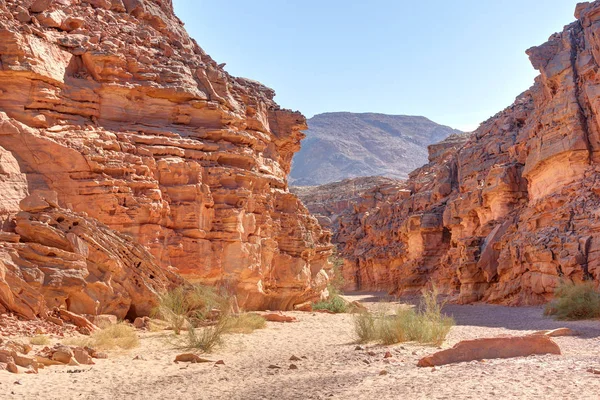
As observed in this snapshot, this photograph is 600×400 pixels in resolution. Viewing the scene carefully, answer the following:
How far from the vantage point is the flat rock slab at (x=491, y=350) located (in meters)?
8.27

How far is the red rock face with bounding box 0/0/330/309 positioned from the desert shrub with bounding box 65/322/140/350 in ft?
12.3

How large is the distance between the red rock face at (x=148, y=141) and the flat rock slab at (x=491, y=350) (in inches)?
400

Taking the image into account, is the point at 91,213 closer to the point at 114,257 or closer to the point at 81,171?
the point at 81,171

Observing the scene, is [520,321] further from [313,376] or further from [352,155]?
[352,155]

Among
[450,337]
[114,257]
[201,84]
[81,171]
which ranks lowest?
[450,337]

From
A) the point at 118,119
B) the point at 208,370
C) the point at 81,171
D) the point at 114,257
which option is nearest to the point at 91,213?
the point at 81,171

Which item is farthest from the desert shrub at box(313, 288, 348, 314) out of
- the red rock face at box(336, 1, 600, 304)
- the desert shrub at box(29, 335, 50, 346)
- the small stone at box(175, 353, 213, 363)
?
the desert shrub at box(29, 335, 50, 346)

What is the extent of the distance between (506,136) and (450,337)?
2884 centimetres

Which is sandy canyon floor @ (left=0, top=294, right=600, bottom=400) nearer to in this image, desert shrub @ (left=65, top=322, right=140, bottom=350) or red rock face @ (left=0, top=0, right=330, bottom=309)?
desert shrub @ (left=65, top=322, right=140, bottom=350)

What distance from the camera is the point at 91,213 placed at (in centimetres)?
1566

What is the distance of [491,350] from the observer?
848cm

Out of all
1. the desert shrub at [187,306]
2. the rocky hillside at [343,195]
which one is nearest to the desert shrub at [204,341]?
the desert shrub at [187,306]

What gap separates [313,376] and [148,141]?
11779mm

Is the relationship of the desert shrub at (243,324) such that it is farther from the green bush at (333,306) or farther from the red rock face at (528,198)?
the red rock face at (528,198)
